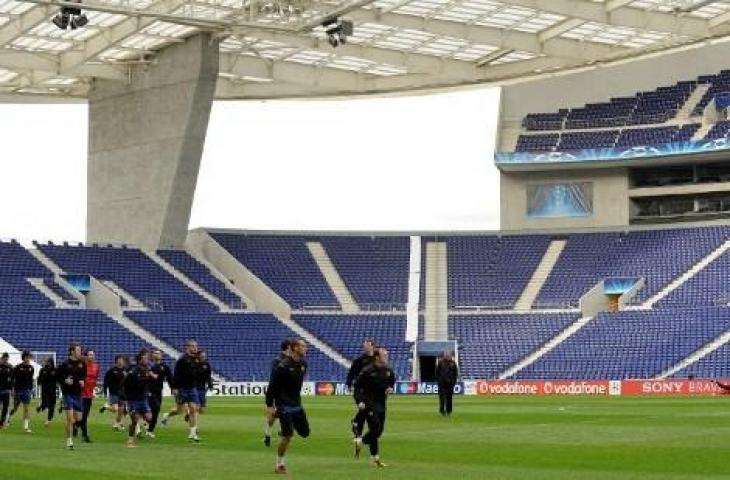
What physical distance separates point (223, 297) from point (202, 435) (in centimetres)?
4638

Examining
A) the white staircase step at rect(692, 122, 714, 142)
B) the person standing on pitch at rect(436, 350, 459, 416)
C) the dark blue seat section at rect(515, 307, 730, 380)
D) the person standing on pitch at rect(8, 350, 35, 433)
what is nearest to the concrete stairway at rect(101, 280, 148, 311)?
the dark blue seat section at rect(515, 307, 730, 380)

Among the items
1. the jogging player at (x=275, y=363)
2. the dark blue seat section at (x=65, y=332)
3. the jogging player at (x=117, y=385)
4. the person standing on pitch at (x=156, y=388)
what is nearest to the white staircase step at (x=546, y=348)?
the dark blue seat section at (x=65, y=332)

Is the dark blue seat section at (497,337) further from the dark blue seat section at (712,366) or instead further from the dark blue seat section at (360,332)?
the dark blue seat section at (712,366)

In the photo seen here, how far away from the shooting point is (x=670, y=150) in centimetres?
7669

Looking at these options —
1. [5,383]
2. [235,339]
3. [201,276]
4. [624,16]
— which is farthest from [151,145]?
[5,383]

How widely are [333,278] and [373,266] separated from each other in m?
2.81

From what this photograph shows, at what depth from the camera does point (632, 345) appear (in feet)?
220

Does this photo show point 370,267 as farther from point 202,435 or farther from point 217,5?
point 202,435

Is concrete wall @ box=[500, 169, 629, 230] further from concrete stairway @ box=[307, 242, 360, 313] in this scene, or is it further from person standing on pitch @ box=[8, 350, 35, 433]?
person standing on pitch @ box=[8, 350, 35, 433]

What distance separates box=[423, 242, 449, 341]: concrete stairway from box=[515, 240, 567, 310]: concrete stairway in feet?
13.9

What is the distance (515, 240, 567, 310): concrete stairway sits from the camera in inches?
3039

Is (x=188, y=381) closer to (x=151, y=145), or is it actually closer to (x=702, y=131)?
(x=151, y=145)

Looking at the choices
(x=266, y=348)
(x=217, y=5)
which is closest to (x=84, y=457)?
(x=217, y=5)

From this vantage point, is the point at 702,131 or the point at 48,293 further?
the point at 702,131
